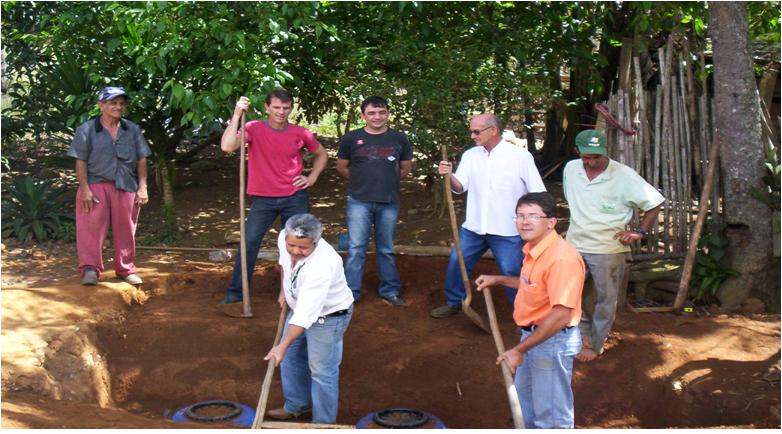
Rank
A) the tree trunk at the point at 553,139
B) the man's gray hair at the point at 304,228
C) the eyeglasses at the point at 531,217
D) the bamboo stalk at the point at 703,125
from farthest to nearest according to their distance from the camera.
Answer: the tree trunk at the point at 553,139
the bamboo stalk at the point at 703,125
the man's gray hair at the point at 304,228
the eyeglasses at the point at 531,217

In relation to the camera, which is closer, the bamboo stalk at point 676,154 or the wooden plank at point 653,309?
the wooden plank at point 653,309

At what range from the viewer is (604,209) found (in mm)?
5691

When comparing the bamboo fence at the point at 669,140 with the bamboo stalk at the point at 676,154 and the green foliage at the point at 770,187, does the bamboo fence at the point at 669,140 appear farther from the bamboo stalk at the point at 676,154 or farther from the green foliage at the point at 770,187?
the green foliage at the point at 770,187

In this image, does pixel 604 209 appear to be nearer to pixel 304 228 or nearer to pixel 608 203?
pixel 608 203

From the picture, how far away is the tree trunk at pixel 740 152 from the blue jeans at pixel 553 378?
3175 mm

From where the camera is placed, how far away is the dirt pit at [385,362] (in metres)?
5.72

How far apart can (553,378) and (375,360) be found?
238cm

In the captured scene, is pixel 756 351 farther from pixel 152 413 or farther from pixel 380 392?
pixel 152 413

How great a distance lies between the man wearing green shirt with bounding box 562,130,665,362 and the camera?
5633 mm

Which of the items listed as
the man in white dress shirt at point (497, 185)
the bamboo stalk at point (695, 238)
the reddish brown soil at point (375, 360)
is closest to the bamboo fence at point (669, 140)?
the bamboo stalk at point (695, 238)

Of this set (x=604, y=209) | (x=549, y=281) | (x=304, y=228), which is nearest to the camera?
(x=549, y=281)

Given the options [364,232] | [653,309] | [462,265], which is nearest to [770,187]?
[653,309]

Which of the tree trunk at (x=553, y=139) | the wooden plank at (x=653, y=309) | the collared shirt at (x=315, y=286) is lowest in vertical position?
the wooden plank at (x=653, y=309)

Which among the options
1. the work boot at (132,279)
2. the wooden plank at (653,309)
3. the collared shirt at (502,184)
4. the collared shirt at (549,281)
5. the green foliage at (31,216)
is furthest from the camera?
the green foliage at (31,216)
